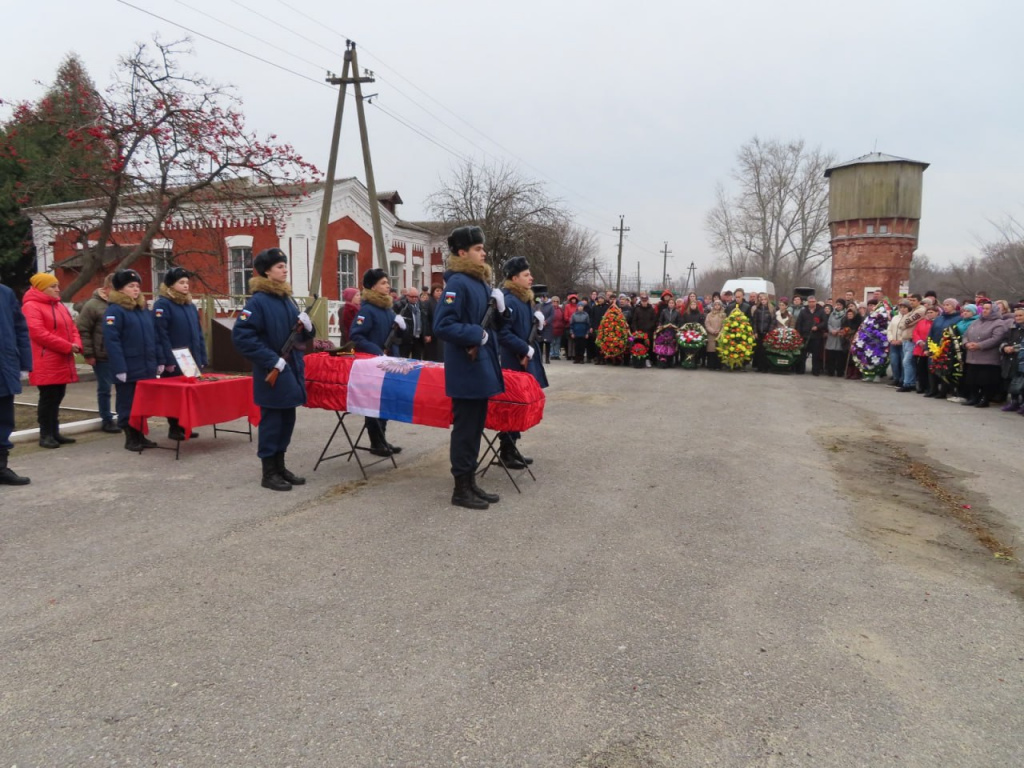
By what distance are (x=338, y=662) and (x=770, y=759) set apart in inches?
73.9

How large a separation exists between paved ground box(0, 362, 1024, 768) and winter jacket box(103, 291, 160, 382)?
1.13 m

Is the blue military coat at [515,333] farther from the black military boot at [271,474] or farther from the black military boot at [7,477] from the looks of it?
the black military boot at [7,477]

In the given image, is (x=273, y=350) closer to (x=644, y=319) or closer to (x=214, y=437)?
(x=214, y=437)

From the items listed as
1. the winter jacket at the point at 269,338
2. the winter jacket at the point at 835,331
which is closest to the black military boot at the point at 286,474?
the winter jacket at the point at 269,338

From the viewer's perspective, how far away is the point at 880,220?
3819 cm

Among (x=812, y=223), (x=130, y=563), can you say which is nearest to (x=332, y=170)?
(x=130, y=563)

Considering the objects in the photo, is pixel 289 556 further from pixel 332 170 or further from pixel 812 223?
pixel 812 223

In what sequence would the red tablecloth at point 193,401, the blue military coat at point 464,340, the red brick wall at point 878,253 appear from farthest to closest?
the red brick wall at point 878,253 < the red tablecloth at point 193,401 < the blue military coat at point 464,340

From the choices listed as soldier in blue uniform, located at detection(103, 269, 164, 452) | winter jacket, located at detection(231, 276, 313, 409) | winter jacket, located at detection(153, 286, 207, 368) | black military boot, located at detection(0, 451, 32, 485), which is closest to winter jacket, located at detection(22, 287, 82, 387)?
soldier in blue uniform, located at detection(103, 269, 164, 452)

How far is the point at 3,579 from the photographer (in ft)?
13.4

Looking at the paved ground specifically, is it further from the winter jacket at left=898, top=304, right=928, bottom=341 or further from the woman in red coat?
the winter jacket at left=898, top=304, right=928, bottom=341

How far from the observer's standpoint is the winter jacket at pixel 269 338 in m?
5.80

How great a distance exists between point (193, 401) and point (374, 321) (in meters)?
1.97

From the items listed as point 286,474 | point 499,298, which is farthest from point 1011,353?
point 286,474
